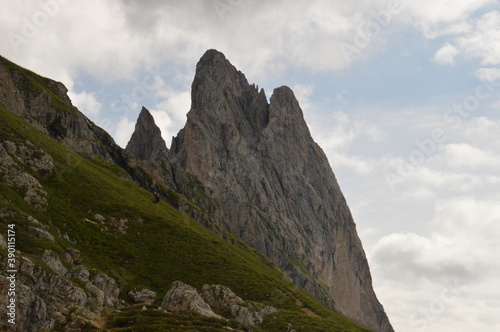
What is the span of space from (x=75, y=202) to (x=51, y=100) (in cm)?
5511

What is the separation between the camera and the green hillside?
60.4 m

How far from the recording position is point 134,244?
78062 millimetres

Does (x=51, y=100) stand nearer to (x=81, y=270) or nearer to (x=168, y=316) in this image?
(x=81, y=270)

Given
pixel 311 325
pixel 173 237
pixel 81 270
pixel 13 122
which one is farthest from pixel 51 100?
pixel 311 325

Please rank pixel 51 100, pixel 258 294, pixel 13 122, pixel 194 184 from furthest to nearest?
1. pixel 194 184
2. pixel 51 100
3. pixel 13 122
4. pixel 258 294

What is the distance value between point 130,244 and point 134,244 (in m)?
0.67

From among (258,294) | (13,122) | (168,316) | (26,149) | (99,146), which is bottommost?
(168,316)

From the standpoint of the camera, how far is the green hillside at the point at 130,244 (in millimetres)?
60438

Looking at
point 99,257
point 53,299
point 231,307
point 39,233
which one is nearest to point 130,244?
point 99,257

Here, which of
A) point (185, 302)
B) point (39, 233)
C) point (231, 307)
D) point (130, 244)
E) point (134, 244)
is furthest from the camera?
point (134, 244)

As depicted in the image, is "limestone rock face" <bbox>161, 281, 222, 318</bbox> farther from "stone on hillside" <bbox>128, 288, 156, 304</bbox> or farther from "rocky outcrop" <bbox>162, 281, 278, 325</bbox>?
"stone on hillside" <bbox>128, 288, 156, 304</bbox>

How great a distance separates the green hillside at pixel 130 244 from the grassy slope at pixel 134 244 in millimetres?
136

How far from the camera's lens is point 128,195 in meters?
99.4

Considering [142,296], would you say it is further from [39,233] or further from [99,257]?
[39,233]
